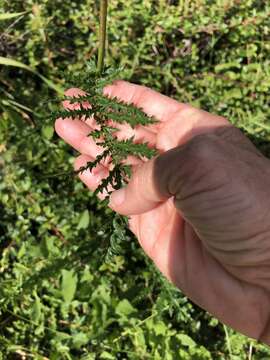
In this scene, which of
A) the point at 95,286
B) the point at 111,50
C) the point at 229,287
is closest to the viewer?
the point at 229,287

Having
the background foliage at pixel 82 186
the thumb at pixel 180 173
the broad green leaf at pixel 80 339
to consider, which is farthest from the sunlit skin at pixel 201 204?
the broad green leaf at pixel 80 339

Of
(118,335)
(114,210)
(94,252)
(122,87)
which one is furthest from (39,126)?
(118,335)

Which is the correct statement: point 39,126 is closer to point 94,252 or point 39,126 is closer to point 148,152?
point 94,252

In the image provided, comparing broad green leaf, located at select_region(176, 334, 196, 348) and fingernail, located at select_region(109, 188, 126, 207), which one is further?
broad green leaf, located at select_region(176, 334, 196, 348)

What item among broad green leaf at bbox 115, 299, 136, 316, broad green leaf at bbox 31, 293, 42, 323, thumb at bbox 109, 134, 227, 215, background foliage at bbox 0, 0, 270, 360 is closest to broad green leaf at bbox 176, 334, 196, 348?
background foliage at bbox 0, 0, 270, 360

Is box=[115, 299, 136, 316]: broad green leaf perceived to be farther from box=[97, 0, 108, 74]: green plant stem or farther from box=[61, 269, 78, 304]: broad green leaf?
box=[97, 0, 108, 74]: green plant stem

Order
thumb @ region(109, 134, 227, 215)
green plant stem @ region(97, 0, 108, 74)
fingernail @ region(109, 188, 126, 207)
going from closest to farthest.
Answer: thumb @ region(109, 134, 227, 215)
green plant stem @ region(97, 0, 108, 74)
fingernail @ region(109, 188, 126, 207)

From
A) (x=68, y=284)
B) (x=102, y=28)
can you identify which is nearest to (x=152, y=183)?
(x=102, y=28)
